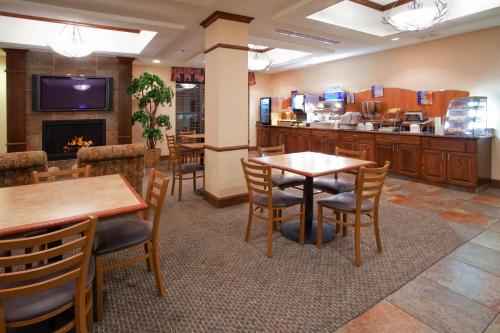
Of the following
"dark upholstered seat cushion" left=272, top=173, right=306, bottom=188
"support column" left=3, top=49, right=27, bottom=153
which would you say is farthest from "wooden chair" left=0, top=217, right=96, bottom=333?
"support column" left=3, top=49, right=27, bottom=153

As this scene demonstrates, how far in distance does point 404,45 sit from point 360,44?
101cm

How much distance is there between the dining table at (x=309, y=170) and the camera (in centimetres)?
311

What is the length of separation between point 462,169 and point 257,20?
13.5ft

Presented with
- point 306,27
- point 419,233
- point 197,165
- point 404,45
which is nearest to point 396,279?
point 419,233

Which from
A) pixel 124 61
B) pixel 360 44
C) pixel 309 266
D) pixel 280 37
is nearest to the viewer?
pixel 309 266

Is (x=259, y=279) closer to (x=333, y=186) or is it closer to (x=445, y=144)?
(x=333, y=186)

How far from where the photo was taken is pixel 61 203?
2.01 m

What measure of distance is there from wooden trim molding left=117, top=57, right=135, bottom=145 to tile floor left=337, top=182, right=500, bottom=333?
681 cm

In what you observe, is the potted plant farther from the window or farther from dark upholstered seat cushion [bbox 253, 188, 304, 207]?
dark upholstered seat cushion [bbox 253, 188, 304, 207]

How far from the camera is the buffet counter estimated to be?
16.4 feet

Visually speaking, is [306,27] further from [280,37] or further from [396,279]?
[396,279]

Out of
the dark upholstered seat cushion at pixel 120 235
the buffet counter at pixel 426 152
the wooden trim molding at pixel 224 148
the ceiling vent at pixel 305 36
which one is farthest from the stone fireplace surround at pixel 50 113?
the dark upholstered seat cushion at pixel 120 235

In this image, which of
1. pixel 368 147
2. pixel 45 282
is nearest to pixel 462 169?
pixel 368 147

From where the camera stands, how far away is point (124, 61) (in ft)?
23.9
